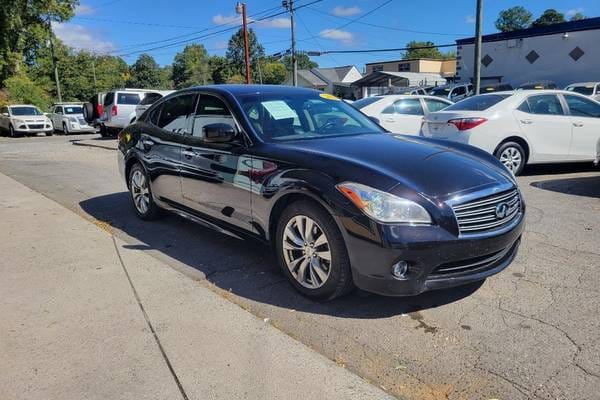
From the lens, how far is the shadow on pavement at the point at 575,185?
22.6 ft

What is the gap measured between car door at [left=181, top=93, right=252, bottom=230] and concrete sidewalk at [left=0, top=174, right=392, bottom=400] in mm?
678

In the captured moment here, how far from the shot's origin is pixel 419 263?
10.1 ft

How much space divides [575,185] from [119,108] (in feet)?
51.0

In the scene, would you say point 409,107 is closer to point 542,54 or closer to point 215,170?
point 215,170

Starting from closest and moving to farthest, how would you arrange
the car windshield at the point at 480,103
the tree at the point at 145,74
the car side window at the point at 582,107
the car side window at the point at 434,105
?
the car windshield at the point at 480,103, the car side window at the point at 582,107, the car side window at the point at 434,105, the tree at the point at 145,74

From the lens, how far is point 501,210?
11.2 feet

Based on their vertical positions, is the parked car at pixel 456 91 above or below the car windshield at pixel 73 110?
above

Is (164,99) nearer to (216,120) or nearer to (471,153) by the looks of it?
(216,120)

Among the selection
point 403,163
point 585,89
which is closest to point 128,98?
point 403,163

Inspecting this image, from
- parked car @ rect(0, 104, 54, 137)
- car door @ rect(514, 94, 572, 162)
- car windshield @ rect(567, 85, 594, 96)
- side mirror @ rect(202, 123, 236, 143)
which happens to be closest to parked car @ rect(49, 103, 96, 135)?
parked car @ rect(0, 104, 54, 137)

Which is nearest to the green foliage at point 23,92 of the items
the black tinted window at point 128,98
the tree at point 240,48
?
the black tinted window at point 128,98

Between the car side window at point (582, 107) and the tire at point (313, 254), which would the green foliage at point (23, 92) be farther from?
the tire at point (313, 254)

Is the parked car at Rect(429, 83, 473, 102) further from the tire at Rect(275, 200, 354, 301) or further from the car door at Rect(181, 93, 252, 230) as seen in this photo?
the tire at Rect(275, 200, 354, 301)

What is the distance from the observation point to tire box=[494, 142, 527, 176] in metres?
7.83
